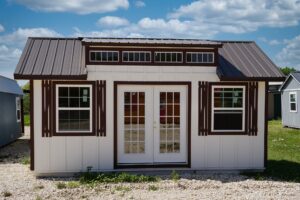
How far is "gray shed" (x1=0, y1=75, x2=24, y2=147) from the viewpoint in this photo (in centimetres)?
1573

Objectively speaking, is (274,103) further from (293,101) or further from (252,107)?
(252,107)

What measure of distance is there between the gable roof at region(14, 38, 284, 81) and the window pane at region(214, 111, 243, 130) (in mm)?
942

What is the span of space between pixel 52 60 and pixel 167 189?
4287 mm

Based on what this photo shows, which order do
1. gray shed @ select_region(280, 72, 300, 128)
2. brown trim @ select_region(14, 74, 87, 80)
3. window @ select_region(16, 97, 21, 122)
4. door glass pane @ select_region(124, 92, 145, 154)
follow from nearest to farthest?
brown trim @ select_region(14, 74, 87, 80) < door glass pane @ select_region(124, 92, 145, 154) < window @ select_region(16, 97, 21, 122) < gray shed @ select_region(280, 72, 300, 128)

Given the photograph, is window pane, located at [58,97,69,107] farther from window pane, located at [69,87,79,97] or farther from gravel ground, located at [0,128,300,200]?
gravel ground, located at [0,128,300,200]

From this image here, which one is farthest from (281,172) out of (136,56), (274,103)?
(274,103)

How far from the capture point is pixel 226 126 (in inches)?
394

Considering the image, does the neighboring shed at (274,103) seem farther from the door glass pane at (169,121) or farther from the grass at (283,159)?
the door glass pane at (169,121)

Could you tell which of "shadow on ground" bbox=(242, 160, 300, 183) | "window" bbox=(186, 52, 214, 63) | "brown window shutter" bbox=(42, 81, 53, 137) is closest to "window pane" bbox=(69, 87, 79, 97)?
"brown window shutter" bbox=(42, 81, 53, 137)

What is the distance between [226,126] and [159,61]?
2.33 m

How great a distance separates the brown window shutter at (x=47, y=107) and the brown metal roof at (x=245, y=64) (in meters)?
4.10

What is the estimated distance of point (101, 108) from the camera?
962 centimetres

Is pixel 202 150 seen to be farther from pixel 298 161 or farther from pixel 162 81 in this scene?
pixel 298 161

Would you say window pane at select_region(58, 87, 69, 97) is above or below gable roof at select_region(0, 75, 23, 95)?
below
